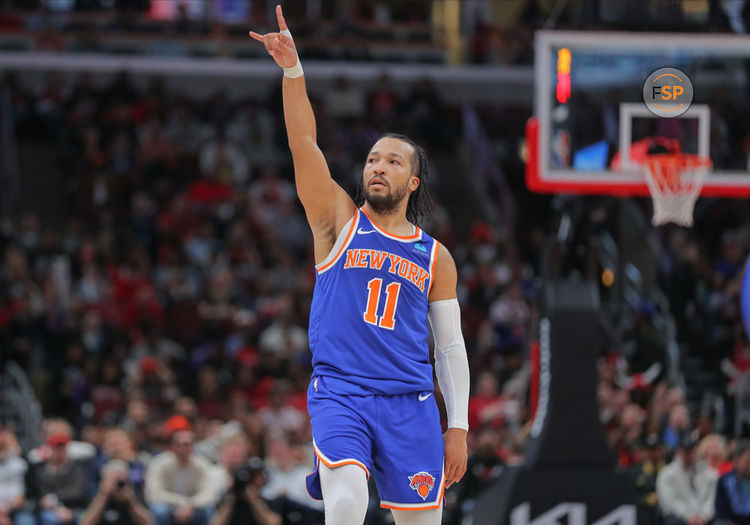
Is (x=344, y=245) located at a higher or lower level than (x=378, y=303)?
higher

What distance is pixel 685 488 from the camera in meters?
11.2

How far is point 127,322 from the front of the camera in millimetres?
15688

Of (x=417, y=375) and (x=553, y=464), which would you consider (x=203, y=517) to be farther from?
(x=417, y=375)

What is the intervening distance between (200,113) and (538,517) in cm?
1397

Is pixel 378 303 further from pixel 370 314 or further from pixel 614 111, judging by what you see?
pixel 614 111

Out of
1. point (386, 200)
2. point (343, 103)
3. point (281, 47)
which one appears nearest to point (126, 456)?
point (386, 200)

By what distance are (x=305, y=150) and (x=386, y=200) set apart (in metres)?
0.46

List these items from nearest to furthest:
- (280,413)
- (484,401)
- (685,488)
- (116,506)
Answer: (116,506) → (685,488) → (280,413) → (484,401)

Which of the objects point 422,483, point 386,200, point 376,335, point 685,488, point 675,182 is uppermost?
point 386,200

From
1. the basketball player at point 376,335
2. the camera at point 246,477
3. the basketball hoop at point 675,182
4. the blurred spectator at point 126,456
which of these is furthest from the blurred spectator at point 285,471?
the basketball player at point 376,335

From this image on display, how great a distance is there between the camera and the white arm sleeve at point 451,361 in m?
5.67

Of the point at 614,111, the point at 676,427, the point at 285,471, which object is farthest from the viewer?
the point at 676,427

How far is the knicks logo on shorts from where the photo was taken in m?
5.39

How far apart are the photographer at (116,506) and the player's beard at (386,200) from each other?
6.05 metres
